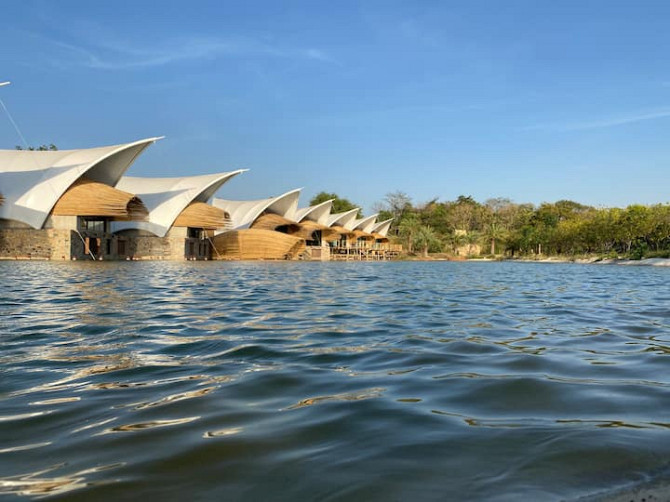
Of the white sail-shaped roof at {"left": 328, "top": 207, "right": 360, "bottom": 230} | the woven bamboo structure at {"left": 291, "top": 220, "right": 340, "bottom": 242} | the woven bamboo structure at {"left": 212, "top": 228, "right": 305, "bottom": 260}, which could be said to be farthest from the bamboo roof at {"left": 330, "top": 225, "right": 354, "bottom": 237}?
the woven bamboo structure at {"left": 212, "top": 228, "right": 305, "bottom": 260}

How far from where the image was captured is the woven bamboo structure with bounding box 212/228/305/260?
42219 millimetres

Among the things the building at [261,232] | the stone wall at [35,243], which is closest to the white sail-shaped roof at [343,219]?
the building at [261,232]

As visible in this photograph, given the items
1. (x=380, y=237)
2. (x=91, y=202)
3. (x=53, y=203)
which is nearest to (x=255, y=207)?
(x=91, y=202)

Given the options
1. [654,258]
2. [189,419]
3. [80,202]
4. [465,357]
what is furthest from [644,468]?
[654,258]

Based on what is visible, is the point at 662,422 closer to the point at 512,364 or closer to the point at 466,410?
the point at 466,410

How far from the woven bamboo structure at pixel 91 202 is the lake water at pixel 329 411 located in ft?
91.5

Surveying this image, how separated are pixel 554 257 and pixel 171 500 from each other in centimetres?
6083

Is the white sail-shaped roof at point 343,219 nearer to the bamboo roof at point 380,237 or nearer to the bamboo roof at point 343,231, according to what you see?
the bamboo roof at point 343,231

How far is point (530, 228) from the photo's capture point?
2544 inches

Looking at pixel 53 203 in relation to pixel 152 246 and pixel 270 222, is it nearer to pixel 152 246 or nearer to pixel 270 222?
pixel 152 246

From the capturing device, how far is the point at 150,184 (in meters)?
43.8

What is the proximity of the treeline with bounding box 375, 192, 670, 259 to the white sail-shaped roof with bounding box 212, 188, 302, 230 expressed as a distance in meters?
19.1

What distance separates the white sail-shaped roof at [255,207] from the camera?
49844mm

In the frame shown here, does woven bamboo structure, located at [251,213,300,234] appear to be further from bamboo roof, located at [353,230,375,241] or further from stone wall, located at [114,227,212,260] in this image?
bamboo roof, located at [353,230,375,241]
